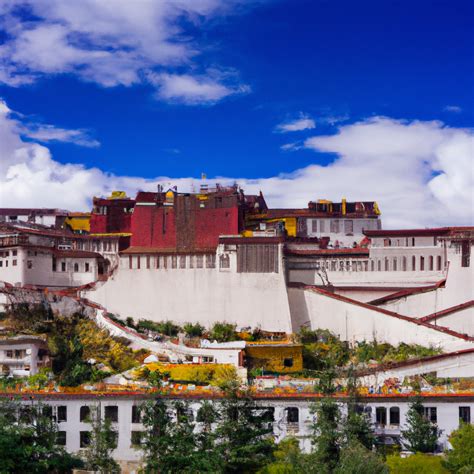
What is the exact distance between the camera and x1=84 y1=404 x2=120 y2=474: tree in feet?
114

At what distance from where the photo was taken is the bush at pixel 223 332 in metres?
55.8

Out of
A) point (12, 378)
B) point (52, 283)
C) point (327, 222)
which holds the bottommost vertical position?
point (12, 378)

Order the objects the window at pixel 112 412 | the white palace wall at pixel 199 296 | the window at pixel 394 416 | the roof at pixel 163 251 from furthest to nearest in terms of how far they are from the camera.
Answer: the roof at pixel 163 251 → the white palace wall at pixel 199 296 → the window at pixel 112 412 → the window at pixel 394 416

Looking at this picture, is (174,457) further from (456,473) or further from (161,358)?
(161,358)

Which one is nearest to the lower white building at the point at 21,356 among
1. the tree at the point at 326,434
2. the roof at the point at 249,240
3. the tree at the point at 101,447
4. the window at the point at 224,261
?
the tree at the point at 101,447

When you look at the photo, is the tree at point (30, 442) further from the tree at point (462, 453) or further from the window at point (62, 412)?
the tree at point (462, 453)

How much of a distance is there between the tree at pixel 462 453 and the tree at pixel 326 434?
4.32m

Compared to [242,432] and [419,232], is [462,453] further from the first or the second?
[419,232]

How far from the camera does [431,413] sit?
36.7 m

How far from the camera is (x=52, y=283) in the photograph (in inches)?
→ 2489

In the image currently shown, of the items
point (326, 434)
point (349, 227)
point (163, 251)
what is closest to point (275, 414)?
point (326, 434)

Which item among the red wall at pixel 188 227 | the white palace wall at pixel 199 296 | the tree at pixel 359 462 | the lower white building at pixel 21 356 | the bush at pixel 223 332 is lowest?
the tree at pixel 359 462

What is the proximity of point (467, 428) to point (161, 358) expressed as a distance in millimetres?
21642

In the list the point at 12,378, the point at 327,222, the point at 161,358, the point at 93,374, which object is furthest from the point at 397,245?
the point at 12,378
